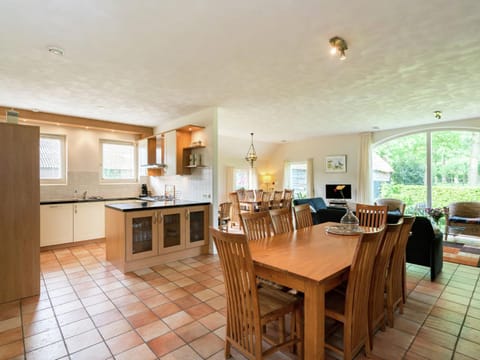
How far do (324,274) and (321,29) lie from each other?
1.90 meters

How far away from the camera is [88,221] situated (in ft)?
16.5

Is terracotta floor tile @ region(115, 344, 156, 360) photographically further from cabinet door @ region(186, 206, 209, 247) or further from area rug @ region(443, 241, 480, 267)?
area rug @ region(443, 241, 480, 267)

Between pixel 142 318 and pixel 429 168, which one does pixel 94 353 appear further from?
pixel 429 168

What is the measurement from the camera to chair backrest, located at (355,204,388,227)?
323 centimetres

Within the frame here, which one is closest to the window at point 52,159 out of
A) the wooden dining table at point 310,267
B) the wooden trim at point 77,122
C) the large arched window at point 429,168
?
the wooden trim at point 77,122

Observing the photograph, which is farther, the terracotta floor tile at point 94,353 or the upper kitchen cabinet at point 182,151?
the upper kitchen cabinet at point 182,151

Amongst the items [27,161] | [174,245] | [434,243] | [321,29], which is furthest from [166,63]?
[434,243]

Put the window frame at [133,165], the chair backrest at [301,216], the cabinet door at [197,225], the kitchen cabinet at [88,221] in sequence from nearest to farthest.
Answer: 1. the chair backrest at [301,216]
2. the cabinet door at [197,225]
3. the kitchen cabinet at [88,221]
4. the window frame at [133,165]

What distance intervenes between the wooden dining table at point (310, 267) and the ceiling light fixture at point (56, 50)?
2566mm

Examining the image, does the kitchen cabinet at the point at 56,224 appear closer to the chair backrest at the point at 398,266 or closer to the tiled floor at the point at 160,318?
the tiled floor at the point at 160,318

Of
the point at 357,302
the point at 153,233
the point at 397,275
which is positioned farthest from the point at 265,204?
the point at 357,302

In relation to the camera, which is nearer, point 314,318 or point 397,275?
point 314,318

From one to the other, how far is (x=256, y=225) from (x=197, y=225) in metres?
2.10

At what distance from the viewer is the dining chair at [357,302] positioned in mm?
1605
